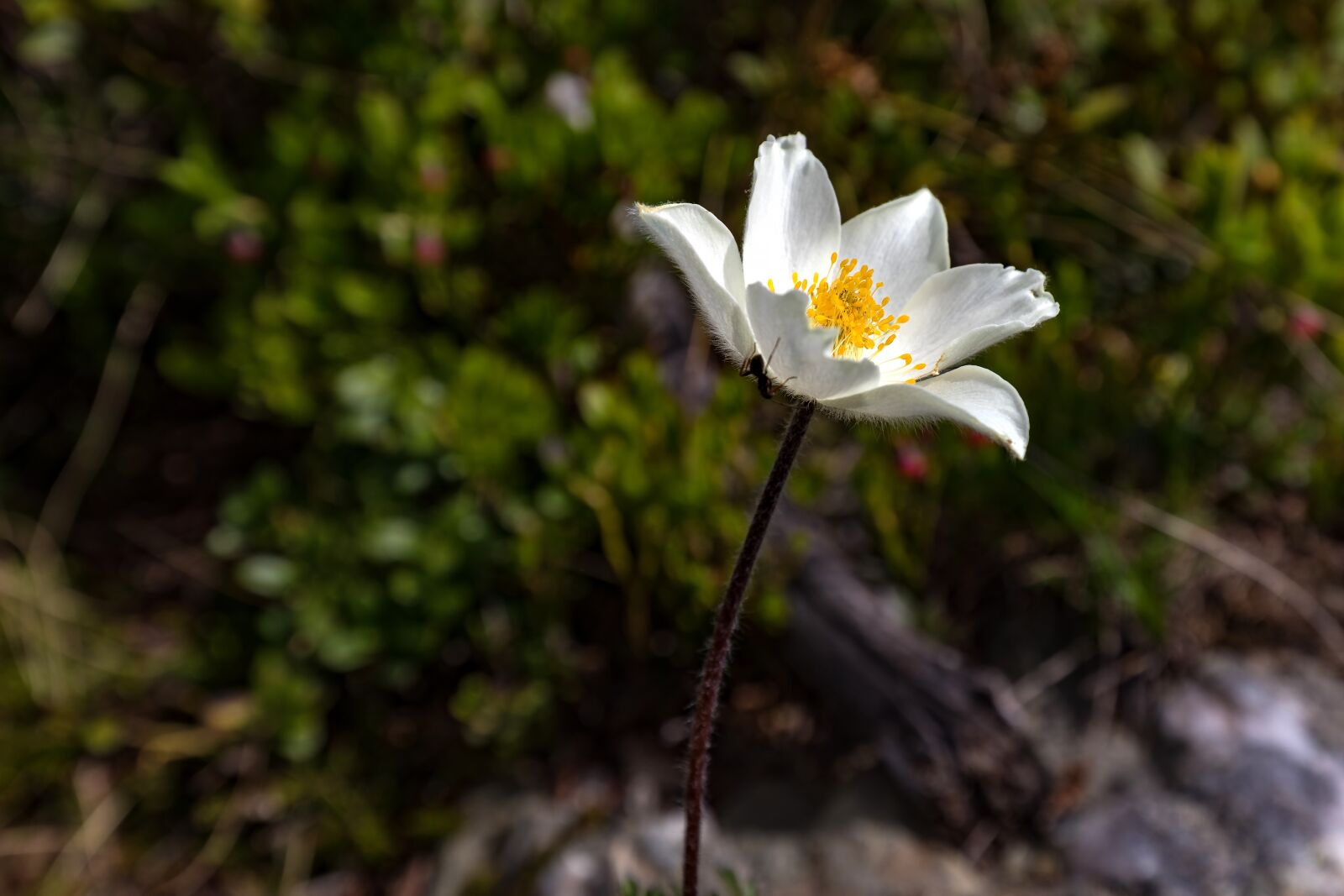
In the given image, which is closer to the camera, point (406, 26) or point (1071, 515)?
point (1071, 515)

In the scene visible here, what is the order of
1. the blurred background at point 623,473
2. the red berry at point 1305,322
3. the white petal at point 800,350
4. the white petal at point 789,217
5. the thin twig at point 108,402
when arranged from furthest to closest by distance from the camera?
1. the thin twig at point 108,402
2. the red berry at point 1305,322
3. the blurred background at point 623,473
4. the white petal at point 789,217
5. the white petal at point 800,350

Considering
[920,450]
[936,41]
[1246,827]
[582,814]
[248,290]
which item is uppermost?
[936,41]

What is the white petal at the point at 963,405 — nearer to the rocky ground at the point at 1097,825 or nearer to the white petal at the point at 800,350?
the white petal at the point at 800,350

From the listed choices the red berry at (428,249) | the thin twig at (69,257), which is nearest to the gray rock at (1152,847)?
the red berry at (428,249)

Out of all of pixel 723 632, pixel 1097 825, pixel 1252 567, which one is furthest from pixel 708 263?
pixel 1252 567

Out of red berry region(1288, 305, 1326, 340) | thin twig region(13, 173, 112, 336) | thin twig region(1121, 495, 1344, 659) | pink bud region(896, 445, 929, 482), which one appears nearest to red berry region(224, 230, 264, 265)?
thin twig region(13, 173, 112, 336)

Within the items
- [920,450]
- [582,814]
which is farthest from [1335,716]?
[582,814]

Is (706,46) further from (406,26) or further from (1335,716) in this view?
(1335,716)

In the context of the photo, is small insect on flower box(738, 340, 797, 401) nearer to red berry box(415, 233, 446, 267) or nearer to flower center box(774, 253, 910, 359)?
flower center box(774, 253, 910, 359)
